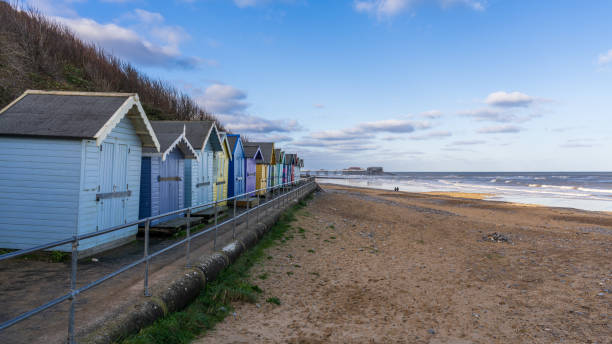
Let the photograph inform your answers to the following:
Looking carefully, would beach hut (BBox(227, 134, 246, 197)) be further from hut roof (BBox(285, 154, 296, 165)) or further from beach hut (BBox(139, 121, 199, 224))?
hut roof (BBox(285, 154, 296, 165))

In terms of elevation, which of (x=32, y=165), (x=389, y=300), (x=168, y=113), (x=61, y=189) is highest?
(x=168, y=113)

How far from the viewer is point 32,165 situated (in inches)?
307

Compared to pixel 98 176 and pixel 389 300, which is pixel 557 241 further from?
pixel 98 176

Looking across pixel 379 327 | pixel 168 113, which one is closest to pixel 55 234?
pixel 379 327

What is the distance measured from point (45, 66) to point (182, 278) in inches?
1151

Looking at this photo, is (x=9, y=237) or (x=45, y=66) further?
(x=45, y=66)

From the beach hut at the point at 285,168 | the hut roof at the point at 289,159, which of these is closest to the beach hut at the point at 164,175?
the beach hut at the point at 285,168

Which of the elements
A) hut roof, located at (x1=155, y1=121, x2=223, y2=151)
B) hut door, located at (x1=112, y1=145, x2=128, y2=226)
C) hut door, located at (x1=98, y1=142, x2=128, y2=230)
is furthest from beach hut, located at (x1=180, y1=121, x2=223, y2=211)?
hut door, located at (x1=98, y1=142, x2=128, y2=230)

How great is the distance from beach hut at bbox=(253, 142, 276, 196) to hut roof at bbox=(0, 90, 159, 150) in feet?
49.5

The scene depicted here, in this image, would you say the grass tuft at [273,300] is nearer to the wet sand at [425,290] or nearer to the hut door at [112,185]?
the wet sand at [425,290]

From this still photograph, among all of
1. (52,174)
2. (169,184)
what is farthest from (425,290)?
(169,184)

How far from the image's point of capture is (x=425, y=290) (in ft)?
25.8

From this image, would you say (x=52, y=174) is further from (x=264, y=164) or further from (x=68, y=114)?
(x=264, y=164)

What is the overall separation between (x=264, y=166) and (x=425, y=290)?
18.9 metres
